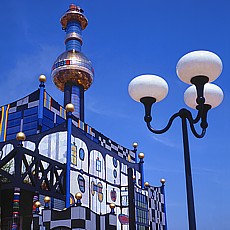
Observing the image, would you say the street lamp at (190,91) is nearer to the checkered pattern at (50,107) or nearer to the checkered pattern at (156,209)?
the checkered pattern at (50,107)

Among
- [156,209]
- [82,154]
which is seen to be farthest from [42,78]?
[156,209]

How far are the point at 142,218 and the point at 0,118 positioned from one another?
6.95m

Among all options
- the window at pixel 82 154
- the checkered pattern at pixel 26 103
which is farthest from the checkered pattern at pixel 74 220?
the checkered pattern at pixel 26 103

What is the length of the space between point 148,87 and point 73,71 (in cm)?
2260

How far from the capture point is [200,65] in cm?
356

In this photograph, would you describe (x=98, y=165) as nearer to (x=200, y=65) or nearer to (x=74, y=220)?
(x=74, y=220)

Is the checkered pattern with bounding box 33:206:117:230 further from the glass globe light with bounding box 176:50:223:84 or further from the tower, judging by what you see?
the tower

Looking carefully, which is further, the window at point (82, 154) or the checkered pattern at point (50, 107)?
the checkered pattern at point (50, 107)

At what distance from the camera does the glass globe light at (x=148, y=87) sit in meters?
3.88

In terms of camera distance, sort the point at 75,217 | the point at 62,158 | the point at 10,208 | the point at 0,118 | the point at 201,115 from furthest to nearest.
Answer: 1. the point at 0,118
2. the point at 62,158
3. the point at 10,208
4. the point at 75,217
5. the point at 201,115

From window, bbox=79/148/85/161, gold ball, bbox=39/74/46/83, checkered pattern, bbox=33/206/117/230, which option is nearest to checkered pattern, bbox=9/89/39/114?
gold ball, bbox=39/74/46/83

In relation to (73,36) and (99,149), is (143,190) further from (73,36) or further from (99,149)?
(73,36)

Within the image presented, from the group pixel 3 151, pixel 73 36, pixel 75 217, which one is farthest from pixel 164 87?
pixel 73 36

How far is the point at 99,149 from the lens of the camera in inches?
595
